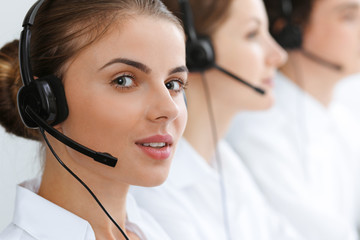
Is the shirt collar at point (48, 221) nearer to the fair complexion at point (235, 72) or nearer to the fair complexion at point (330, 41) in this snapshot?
the fair complexion at point (235, 72)

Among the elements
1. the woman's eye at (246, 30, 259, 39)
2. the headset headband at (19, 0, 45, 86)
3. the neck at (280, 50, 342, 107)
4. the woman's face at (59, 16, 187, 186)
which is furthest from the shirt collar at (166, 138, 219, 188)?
the neck at (280, 50, 342, 107)

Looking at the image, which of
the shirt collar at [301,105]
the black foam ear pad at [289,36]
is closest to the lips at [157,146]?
the black foam ear pad at [289,36]

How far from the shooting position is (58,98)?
67 cm

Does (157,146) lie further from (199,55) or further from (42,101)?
(199,55)

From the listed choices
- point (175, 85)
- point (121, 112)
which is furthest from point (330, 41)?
point (121, 112)

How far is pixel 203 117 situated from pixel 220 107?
0.06 meters

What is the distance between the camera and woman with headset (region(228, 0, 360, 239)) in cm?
147

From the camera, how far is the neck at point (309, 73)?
67.5 inches

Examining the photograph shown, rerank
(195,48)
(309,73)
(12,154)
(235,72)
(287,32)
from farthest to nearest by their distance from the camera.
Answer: (309,73)
(287,32)
(235,72)
(195,48)
(12,154)

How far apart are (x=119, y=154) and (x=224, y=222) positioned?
530 millimetres

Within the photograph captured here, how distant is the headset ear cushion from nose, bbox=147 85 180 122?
0.35 ft

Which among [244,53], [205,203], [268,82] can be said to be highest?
[244,53]

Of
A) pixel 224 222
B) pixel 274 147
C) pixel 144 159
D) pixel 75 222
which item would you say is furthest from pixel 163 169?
pixel 274 147

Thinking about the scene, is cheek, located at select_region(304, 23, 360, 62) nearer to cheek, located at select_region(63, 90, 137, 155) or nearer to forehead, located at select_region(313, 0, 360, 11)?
forehead, located at select_region(313, 0, 360, 11)
